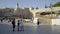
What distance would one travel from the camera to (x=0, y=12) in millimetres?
112375

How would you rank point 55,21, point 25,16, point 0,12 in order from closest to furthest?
point 55,21 < point 25,16 < point 0,12

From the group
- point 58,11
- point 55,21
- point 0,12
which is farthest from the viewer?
point 0,12

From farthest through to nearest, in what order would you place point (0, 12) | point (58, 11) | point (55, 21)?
point (0, 12)
point (58, 11)
point (55, 21)

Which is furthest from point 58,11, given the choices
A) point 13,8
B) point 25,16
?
point 13,8

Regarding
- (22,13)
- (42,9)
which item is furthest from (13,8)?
(42,9)

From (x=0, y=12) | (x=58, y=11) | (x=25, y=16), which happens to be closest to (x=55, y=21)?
(x=58, y=11)

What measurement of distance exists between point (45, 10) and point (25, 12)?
25.6m

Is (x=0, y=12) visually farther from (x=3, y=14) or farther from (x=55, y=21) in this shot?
(x=55, y=21)

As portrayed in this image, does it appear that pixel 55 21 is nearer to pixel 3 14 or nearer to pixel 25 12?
pixel 25 12

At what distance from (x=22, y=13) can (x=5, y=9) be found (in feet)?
52.8

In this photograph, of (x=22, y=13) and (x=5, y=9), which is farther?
(x=5, y=9)

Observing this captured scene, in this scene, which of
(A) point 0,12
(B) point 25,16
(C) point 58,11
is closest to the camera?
(C) point 58,11

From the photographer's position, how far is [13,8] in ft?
376

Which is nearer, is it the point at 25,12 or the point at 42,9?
the point at 42,9
